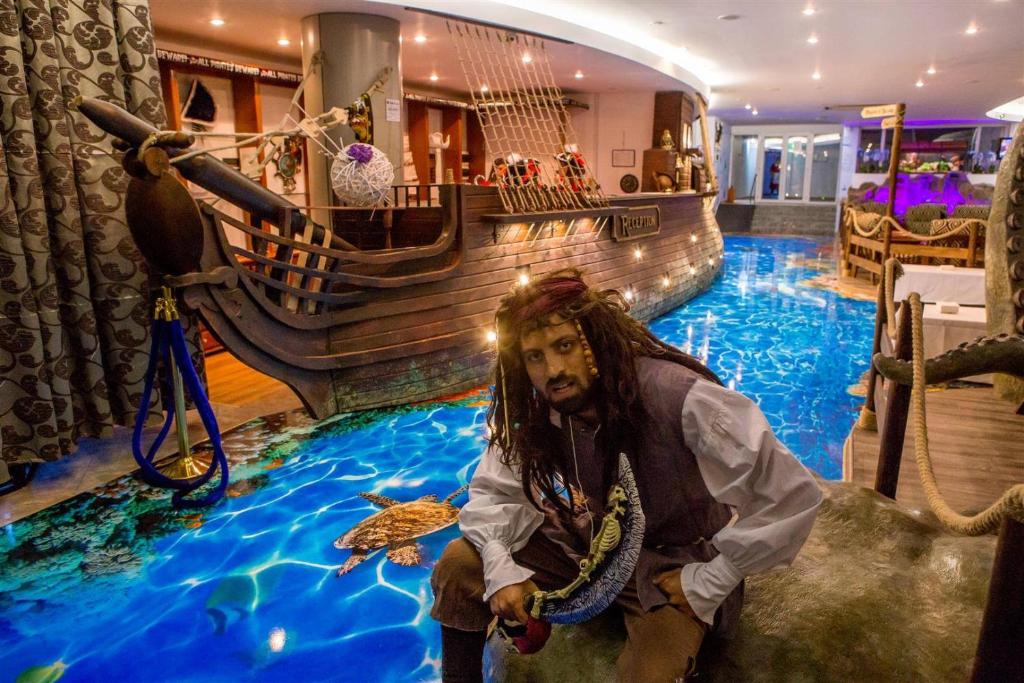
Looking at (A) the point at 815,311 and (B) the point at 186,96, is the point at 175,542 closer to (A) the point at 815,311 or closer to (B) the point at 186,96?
(B) the point at 186,96

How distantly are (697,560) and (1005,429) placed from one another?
3029 mm

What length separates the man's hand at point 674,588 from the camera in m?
1.43

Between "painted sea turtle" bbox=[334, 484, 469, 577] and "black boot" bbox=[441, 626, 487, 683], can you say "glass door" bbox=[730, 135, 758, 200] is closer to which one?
"painted sea turtle" bbox=[334, 484, 469, 577]

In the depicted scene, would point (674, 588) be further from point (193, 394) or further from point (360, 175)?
point (360, 175)

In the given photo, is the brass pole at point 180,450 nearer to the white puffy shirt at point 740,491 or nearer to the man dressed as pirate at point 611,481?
the man dressed as pirate at point 611,481

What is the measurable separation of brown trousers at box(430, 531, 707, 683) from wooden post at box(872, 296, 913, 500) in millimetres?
1560

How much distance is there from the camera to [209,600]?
2615 mm

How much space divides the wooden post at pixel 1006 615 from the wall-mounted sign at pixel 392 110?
19.6 feet

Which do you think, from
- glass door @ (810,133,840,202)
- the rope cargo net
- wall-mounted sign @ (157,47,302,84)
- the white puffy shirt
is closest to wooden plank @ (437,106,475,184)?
the rope cargo net

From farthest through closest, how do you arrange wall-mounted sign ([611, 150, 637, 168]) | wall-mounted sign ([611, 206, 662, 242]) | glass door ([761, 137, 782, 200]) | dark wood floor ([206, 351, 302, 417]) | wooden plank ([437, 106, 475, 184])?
glass door ([761, 137, 782, 200]) < wall-mounted sign ([611, 150, 637, 168]) < wooden plank ([437, 106, 475, 184]) < wall-mounted sign ([611, 206, 662, 242]) < dark wood floor ([206, 351, 302, 417])

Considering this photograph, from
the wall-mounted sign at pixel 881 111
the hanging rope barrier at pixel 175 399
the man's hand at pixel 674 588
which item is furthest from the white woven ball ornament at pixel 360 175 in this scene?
the wall-mounted sign at pixel 881 111

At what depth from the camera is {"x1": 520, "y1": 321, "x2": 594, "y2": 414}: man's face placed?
4.89 ft

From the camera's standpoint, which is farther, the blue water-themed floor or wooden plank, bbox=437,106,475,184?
wooden plank, bbox=437,106,475,184

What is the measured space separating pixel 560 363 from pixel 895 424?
1772 millimetres
